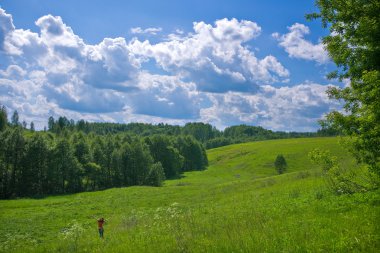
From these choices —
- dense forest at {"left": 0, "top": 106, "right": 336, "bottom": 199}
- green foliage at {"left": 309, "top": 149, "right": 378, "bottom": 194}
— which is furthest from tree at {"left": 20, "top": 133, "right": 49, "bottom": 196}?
green foliage at {"left": 309, "top": 149, "right": 378, "bottom": 194}

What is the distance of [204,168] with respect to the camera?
143500 millimetres

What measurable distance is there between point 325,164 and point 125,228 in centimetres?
1397

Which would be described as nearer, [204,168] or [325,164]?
[325,164]

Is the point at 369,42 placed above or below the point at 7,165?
above

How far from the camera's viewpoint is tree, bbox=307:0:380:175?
1277cm

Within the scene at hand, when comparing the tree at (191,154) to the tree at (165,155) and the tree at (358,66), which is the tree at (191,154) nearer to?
the tree at (165,155)

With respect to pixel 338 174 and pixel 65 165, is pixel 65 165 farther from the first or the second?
pixel 338 174

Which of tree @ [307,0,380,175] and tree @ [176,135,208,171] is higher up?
tree @ [307,0,380,175]

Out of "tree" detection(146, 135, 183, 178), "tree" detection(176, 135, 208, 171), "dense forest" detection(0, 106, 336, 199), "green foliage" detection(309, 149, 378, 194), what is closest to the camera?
"green foliage" detection(309, 149, 378, 194)

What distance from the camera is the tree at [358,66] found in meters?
12.8

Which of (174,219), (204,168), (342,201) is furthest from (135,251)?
(204,168)

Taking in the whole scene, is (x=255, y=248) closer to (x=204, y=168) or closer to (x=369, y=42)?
(x=369, y=42)

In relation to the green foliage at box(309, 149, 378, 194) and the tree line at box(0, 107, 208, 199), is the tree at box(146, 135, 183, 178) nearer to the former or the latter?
the tree line at box(0, 107, 208, 199)

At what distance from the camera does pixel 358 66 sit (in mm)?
14359
